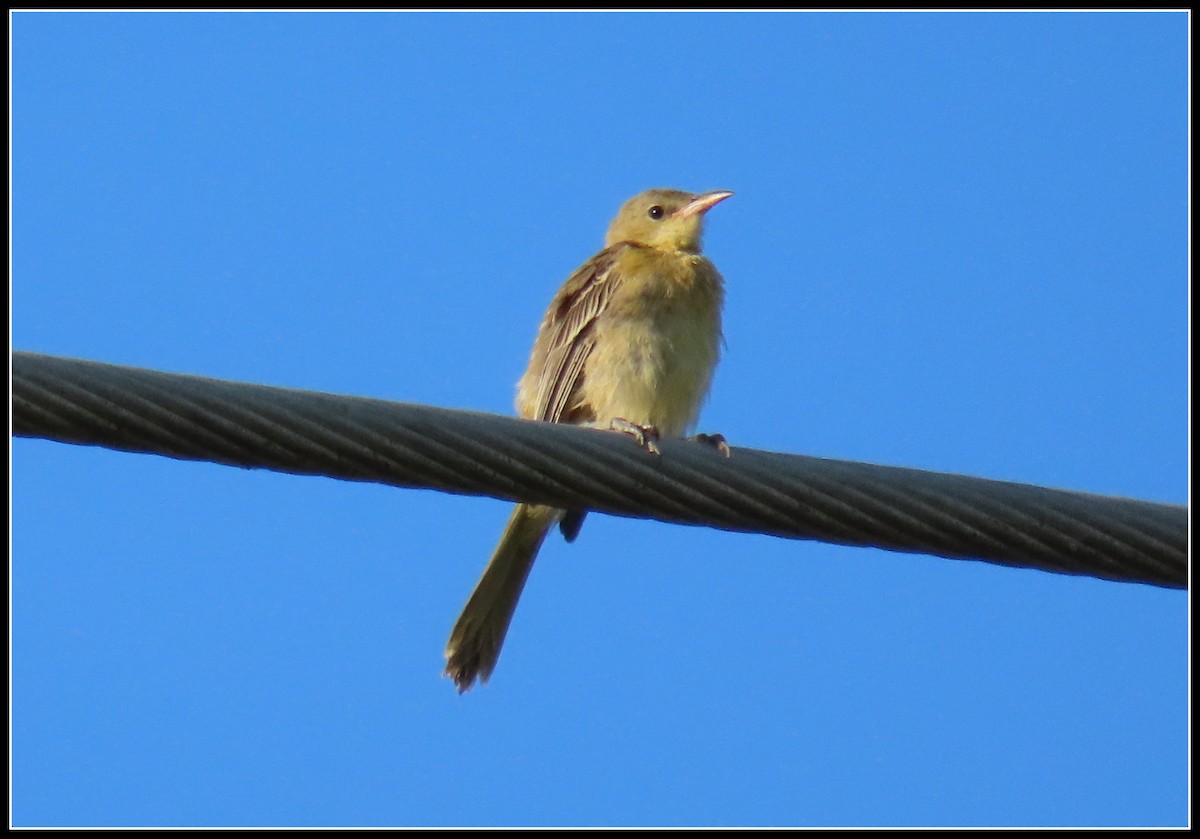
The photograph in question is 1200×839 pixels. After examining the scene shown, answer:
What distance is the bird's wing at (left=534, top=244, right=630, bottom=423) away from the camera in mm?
7539

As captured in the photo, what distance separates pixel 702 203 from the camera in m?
8.83

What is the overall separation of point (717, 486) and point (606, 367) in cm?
328

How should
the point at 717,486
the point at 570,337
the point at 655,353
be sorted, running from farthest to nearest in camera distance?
the point at 570,337 → the point at 655,353 → the point at 717,486

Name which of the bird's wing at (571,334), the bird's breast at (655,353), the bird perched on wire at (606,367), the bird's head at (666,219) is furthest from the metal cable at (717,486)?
the bird's head at (666,219)

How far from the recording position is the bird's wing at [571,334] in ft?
24.7

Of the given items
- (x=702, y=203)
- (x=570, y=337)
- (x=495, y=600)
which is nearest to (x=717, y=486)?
(x=495, y=600)

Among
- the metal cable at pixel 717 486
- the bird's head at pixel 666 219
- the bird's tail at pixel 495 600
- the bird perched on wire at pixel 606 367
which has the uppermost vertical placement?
the bird's head at pixel 666 219

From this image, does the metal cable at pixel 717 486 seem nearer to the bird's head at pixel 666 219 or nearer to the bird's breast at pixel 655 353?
the bird's breast at pixel 655 353

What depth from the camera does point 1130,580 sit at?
405 cm

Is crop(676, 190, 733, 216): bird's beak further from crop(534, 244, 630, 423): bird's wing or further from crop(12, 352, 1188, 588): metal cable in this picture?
crop(12, 352, 1188, 588): metal cable

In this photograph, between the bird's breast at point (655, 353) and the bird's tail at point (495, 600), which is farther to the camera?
the bird's breast at point (655, 353)

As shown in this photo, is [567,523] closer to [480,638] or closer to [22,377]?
[480,638]

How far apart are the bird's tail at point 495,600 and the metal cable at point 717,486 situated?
2.81m

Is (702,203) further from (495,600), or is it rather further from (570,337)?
(495,600)
